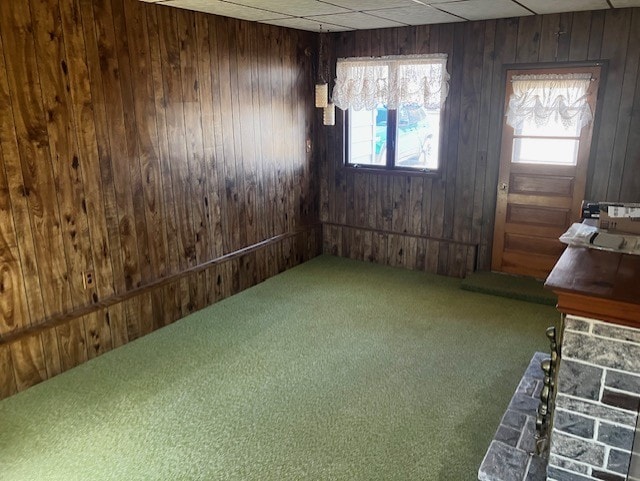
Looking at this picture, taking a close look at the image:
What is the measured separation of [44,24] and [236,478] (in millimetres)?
2854

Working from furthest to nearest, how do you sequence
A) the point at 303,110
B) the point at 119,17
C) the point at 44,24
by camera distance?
the point at 303,110, the point at 119,17, the point at 44,24

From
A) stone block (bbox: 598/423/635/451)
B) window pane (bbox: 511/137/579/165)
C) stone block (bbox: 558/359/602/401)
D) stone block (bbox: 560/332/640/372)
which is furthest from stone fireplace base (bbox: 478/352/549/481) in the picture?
window pane (bbox: 511/137/579/165)

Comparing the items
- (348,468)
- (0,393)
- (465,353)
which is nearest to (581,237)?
(465,353)

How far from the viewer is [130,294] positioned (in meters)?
3.83

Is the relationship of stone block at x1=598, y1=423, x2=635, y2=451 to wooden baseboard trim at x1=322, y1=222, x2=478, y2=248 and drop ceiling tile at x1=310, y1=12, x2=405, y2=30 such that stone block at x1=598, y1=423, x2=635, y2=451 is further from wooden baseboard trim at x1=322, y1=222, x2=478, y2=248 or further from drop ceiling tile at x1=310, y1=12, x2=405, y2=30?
drop ceiling tile at x1=310, y1=12, x2=405, y2=30

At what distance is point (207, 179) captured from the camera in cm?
437

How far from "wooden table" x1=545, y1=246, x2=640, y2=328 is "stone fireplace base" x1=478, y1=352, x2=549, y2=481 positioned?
2.90 ft

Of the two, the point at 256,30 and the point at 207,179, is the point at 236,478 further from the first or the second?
the point at 256,30

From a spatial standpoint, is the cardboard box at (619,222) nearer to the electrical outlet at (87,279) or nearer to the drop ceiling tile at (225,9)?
the drop ceiling tile at (225,9)

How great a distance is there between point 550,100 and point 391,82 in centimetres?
153

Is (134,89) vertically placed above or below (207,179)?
above

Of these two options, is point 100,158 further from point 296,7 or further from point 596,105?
point 596,105

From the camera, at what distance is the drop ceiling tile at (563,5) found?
144 inches

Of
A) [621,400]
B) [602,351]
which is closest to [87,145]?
[602,351]
